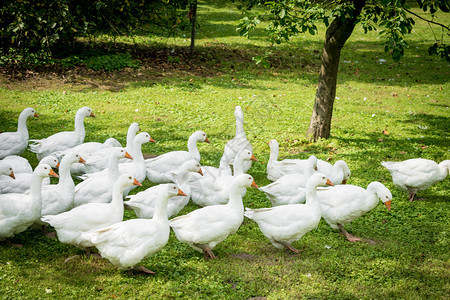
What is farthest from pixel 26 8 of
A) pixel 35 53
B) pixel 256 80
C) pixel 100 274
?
pixel 100 274

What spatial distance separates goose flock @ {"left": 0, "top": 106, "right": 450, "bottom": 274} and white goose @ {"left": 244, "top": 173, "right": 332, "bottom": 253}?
0.01 metres

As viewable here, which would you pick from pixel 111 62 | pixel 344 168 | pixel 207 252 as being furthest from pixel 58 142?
pixel 111 62

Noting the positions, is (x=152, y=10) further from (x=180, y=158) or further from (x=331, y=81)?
(x=180, y=158)

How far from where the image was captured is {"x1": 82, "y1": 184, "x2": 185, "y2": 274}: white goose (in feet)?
15.9

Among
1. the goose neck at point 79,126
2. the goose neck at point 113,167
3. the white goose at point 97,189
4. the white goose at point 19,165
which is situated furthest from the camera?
the goose neck at point 79,126

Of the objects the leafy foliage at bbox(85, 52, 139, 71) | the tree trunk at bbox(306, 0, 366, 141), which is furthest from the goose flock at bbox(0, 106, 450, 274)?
the leafy foliage at bbox(85, 52, 139, 71)

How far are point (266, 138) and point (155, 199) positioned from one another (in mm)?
4499

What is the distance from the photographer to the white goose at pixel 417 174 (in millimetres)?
7133

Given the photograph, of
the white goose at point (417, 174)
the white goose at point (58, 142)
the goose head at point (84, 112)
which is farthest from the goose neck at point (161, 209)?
the white goose at point (417, 174)

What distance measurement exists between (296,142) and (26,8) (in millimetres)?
9460

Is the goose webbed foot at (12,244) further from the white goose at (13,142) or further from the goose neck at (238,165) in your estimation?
the goose neck at (238,165)

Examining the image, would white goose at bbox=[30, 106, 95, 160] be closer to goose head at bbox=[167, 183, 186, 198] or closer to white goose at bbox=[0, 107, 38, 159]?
white goose at bbox=[0, 107, 38, 159]

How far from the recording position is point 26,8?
42.5ft

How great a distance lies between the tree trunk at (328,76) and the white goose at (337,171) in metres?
2.34
